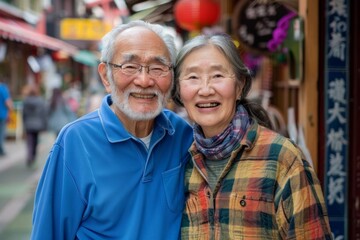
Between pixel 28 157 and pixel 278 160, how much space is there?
9.80 metres

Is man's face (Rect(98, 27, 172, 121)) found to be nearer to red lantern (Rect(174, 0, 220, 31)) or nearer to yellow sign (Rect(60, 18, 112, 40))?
red lantern (Rect(174, 0, 220, 31))

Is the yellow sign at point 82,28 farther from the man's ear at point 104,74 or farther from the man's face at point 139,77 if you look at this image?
the man's face at point 139,77

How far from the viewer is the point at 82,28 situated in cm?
2634

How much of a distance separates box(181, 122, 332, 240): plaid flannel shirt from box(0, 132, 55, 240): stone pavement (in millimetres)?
4459

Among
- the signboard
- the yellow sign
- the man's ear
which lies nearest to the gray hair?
the man's ear

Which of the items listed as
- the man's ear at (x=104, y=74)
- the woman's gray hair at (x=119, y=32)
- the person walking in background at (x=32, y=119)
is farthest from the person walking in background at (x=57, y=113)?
the woman's gray hair at (x=119, y=32)

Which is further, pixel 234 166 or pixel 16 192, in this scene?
pixel 16 192

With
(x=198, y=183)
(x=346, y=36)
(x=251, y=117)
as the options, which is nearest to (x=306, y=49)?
(x=346, y=36)

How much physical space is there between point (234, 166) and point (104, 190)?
1.96 feet

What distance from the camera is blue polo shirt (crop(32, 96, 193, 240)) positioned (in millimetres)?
2432

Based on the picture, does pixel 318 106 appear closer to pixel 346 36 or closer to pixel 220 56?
pixel 346 36

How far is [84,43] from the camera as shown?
2752cm

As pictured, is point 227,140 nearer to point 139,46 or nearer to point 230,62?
point 230,62

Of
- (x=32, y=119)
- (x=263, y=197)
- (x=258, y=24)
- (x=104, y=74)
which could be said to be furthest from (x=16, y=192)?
(x=263, y=197)
